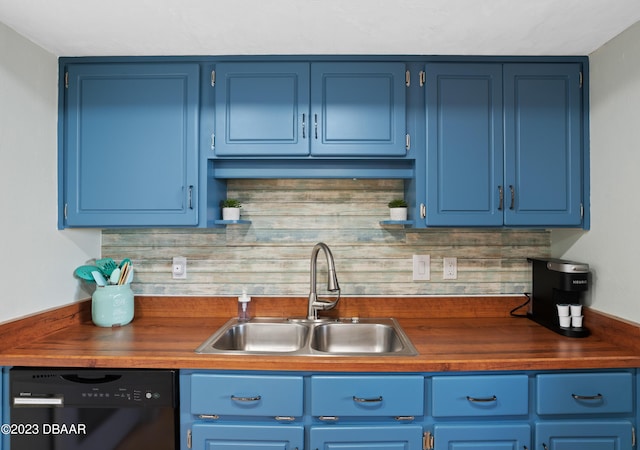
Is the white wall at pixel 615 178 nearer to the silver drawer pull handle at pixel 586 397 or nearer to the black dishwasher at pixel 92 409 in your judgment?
the silver drawer pull handle at pixel 586 397

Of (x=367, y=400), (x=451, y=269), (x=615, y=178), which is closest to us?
(x=367, y=400)

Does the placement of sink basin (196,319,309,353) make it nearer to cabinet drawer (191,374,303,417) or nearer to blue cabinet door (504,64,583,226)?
cabinet drawer (191,374,303,417)

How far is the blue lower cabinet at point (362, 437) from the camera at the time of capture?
156 cm

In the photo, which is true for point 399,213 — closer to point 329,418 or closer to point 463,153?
point 463,153

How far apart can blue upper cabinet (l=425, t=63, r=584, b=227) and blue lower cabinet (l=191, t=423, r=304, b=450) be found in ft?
3.68

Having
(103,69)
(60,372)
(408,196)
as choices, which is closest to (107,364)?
(60,372)

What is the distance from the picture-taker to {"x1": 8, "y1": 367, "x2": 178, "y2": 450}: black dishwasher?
1580 mm

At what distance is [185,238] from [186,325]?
1.61ft

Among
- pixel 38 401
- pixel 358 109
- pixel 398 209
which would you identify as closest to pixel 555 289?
pixel 398 209

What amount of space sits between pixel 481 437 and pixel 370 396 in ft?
1.54

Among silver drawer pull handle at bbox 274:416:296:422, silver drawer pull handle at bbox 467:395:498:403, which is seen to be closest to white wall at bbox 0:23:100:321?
silver drawer pull handle at bbox 274:416:296:422

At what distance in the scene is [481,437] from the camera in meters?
1.58

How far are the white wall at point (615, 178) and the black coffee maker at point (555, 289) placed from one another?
10 cm

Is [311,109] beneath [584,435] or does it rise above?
above
